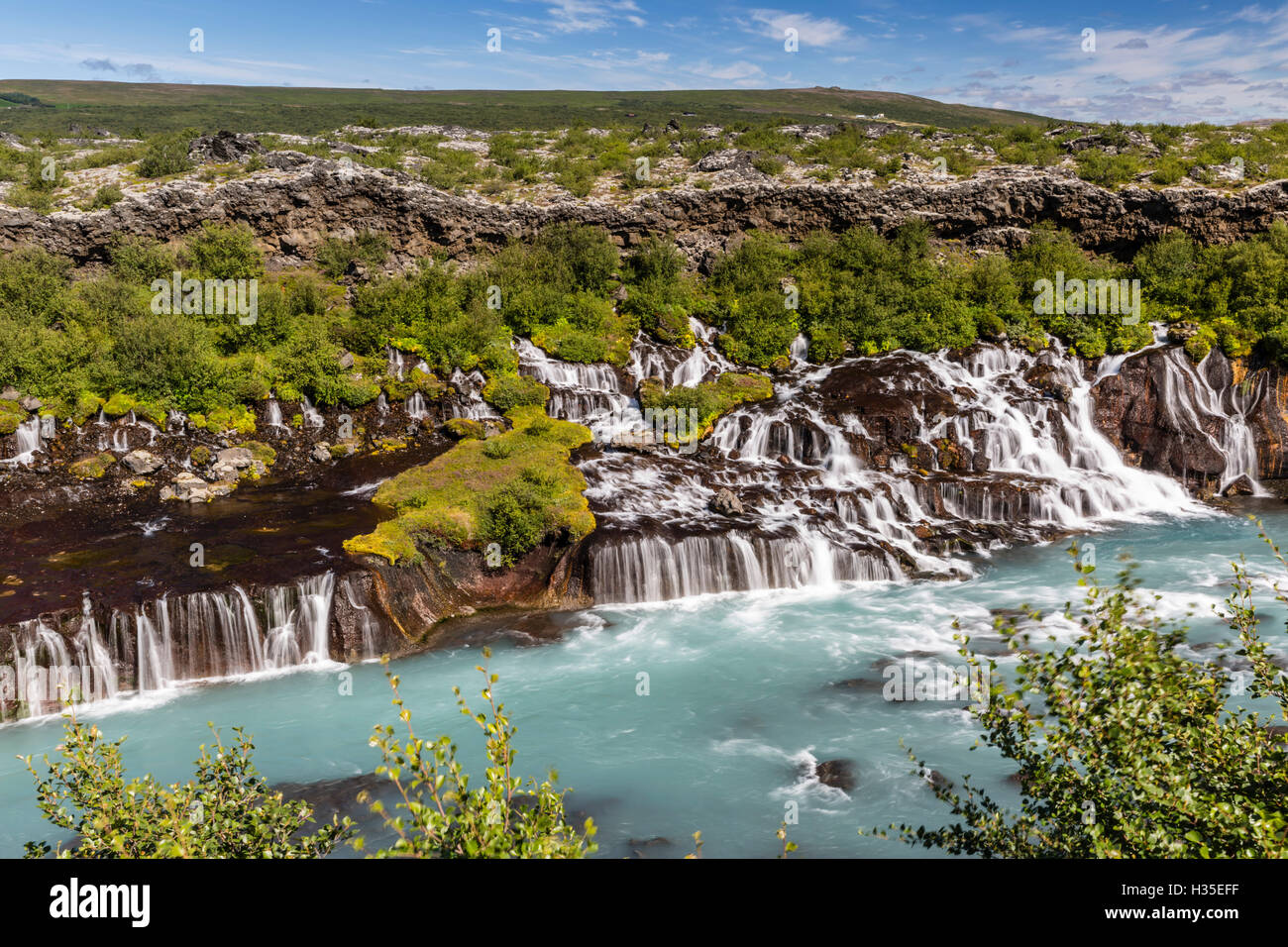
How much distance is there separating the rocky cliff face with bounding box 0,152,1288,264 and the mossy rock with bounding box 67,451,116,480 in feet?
51.8

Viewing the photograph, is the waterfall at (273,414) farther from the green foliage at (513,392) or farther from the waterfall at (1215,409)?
the waterfall at (1215,409)

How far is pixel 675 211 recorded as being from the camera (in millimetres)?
42500

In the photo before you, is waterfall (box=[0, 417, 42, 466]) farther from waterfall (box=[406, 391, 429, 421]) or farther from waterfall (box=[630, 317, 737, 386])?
waterfall (box=[630, 317, 737, 386])

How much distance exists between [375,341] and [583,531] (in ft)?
→ 51.8

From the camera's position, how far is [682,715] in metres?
17.5

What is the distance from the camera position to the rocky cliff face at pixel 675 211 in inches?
1484

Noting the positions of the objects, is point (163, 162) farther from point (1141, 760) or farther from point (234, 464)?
point (1141, 760)

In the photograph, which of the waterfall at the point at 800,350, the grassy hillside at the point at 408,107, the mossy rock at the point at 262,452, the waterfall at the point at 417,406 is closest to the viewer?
the mossy rock at the point at 262,452

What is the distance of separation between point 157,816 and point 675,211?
133 feet

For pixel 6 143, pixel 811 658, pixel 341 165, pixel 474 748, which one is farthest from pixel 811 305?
pixel 6 143

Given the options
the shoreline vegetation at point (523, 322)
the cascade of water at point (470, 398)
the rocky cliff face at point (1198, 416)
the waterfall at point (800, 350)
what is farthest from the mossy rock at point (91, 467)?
the rocky cliff face at point (1198, 416)

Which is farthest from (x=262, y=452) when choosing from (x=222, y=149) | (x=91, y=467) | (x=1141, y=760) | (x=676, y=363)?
(x=1141, y=760)

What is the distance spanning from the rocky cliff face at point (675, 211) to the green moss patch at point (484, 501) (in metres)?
18.1

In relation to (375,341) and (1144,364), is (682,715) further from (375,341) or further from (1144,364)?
(1144,364)
